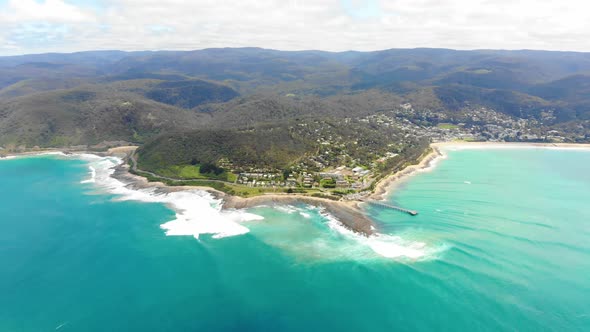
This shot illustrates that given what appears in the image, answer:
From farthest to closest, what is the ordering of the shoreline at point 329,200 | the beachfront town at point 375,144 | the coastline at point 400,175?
the beachfront town at point 375,144 → the coastline at point 400,175 → the shoreline at point 329,200

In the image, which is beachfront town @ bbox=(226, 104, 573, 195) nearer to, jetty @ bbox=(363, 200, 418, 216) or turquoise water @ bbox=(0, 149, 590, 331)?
jetty @ bbox=(363, 200, 418, 216)

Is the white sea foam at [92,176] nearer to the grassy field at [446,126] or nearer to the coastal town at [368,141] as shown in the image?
the coastal town at [368,141]

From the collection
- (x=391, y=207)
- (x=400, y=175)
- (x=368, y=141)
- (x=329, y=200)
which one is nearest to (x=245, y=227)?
(x=329, y=200)

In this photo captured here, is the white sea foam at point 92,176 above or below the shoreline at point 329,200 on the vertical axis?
below

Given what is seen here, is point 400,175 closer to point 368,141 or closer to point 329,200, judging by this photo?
point 368,141

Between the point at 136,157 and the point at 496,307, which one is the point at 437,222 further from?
the point at 136,157

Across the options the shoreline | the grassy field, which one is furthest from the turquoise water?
the grassy field

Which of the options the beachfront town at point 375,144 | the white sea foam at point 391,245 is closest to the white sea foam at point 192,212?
the beachfront town at point 375,144
